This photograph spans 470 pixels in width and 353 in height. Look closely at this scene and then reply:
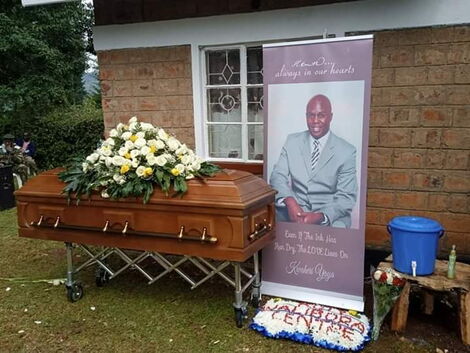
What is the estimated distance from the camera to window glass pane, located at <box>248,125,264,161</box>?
443cm

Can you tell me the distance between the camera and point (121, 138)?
330 cm

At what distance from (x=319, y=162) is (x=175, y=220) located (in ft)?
→ 3.93

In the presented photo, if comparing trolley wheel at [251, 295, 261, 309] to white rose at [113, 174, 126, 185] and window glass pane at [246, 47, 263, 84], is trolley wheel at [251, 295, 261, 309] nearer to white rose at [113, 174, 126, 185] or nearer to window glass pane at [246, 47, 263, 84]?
white rose at [113, 174, 126, 185]

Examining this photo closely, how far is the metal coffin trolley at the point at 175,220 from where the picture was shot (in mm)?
2826

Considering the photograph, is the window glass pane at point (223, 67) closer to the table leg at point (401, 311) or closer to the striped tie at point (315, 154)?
the striped tie at point (315, 154)

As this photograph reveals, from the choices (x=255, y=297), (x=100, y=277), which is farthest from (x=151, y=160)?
(x=100, y=277)

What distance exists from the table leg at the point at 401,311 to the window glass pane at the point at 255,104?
2192mm

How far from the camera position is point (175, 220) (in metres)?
2.95

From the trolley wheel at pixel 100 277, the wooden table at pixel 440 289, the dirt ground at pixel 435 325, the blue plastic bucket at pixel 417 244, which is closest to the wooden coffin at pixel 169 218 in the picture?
the trolley wheel at pixel 100 277

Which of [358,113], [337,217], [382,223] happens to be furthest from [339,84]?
[382,223]

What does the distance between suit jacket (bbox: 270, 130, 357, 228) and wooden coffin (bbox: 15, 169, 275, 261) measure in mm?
288

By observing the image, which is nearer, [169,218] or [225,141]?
[169,218]

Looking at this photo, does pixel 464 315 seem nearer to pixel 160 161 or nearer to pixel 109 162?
pixel 160 161

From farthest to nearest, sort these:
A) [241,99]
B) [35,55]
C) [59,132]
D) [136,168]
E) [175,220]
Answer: [35,55] < [59,132] < [241,99] < [136,168] < [175,220]
